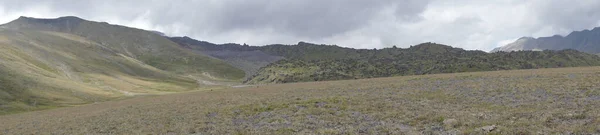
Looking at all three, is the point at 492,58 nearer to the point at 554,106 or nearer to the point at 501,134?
the point at 554,106

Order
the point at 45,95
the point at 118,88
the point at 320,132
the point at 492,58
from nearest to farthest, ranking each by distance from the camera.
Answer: the point at 320,132
the point at 45,95
the point at 118,88
the point at 492,58

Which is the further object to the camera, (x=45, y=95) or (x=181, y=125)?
(x=45, y=95)

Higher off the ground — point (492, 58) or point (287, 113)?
point (492, 58)

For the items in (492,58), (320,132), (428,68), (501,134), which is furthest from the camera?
(492,58)

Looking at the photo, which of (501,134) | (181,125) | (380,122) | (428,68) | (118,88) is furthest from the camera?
(428,68)

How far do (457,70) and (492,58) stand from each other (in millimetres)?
40360

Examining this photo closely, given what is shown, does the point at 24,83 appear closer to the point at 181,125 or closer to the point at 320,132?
the point at 181,125

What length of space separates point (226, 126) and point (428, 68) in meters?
146

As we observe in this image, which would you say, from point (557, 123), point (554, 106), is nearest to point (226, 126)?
point (557, 123)

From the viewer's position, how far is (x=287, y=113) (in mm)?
34250

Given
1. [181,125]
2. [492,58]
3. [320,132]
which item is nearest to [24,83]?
[181,125]

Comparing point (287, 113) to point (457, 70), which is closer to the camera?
point (287, 113)

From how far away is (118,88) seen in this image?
13500cm

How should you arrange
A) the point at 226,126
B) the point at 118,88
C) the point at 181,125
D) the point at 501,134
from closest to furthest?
the point at 501,134, the point at 226,126, the point at 181,125, the point at 118,88
